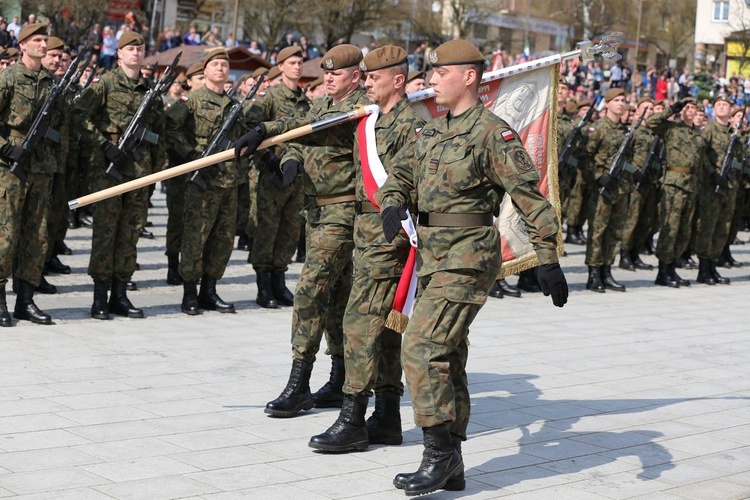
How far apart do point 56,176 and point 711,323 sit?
21.7 ft

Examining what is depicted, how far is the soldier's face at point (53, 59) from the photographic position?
995 centimetres

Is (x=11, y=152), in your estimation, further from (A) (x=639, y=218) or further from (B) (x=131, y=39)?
(A) (x=639, y=218)

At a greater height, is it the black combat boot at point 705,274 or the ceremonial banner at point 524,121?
the ceremonial banner at point 524,121

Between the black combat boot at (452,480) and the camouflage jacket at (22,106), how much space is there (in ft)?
15.8

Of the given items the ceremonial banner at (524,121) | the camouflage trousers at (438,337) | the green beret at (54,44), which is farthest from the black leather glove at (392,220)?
the green beret at (54,44)

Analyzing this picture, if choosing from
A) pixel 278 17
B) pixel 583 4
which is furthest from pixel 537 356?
pixel 583 4

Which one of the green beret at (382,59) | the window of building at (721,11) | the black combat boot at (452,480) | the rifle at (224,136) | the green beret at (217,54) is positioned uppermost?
the window of building at (721,11)

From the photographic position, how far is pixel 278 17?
43.6 m

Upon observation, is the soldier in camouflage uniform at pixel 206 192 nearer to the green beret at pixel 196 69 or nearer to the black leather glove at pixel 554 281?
the green beret at pixel 196 69

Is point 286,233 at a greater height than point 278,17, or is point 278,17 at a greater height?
point 278,17

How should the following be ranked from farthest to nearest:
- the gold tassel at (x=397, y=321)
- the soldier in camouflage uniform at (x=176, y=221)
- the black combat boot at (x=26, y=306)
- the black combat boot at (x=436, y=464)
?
the soldier in camouflage uniform at (x=176, y=221)
the black combat boot at (x=26, y=306)
the gold tassel at (x=397, y=321)
the black combat boot at (x=436, y=464)

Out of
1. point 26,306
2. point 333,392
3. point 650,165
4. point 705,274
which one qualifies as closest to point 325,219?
point 333,392

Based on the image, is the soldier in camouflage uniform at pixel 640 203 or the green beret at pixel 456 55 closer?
the green beret at pixel 456 55

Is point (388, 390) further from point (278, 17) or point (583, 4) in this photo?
point (583, 4)
